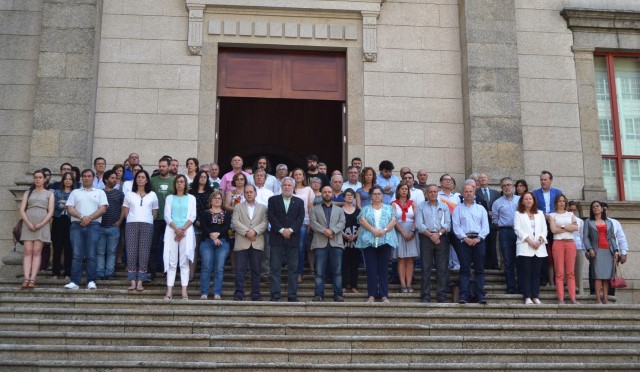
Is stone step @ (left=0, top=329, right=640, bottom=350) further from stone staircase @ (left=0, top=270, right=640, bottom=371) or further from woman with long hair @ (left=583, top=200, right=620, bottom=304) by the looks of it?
woman with long hair @ (left=583, top=200, right=620, bottom=304)

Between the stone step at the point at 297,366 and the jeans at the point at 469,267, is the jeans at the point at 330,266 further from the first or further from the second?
the stone step at the point at 297,366

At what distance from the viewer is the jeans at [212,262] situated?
11.2m

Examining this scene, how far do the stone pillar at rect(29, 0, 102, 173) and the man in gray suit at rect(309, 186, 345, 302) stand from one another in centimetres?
507

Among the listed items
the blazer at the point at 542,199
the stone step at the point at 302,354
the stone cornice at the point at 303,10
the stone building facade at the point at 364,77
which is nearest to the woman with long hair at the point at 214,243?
the stone step at the point at 302,354

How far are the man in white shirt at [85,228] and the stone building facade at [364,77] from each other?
2.90m

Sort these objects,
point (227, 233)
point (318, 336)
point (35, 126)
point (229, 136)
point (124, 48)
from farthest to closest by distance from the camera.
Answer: point (229, 136) → point (124, 48) → point (35, 126) → point (227, 233) → point (318, 336)

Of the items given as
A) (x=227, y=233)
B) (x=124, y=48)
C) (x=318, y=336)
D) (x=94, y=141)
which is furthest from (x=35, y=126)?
(x=318, y=336)

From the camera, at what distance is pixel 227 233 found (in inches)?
454

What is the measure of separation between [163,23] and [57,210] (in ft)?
16.8

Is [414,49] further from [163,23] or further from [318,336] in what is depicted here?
[318,336]

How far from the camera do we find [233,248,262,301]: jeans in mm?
11070

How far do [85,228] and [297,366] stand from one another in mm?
4187

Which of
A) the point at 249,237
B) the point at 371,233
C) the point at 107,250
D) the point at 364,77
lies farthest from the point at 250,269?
the point at 364,77

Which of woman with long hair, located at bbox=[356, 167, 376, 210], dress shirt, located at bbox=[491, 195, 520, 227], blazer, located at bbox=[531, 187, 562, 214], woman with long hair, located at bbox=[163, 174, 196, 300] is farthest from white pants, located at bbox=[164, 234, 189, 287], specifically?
blazer, located at bbox=[531, 187, 562, 214]
